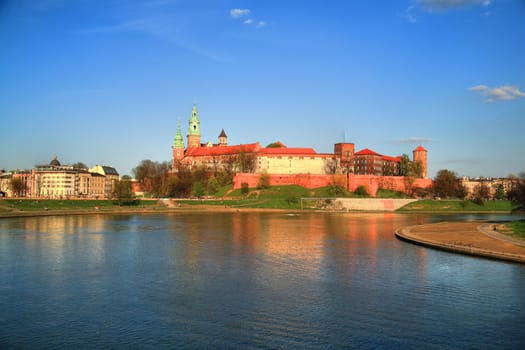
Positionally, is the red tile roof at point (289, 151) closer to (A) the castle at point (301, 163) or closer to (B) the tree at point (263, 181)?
(A) the castle at point (301, 163)

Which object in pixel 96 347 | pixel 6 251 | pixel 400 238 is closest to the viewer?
pixel 96 347

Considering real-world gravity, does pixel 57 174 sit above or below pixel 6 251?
above

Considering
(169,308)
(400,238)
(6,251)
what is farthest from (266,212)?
(169,308)

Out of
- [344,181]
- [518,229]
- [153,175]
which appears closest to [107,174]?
[153,175]

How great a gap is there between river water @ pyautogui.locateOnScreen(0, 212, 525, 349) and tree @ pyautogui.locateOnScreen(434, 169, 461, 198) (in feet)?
178

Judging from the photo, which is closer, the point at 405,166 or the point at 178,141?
the point at 405,166

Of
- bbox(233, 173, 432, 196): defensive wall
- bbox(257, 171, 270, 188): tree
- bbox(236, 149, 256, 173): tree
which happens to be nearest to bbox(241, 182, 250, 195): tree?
bbox(233, 173, 432, 196): defensive wall

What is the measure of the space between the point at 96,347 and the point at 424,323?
24.6 feet

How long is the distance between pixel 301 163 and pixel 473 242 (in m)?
64.9

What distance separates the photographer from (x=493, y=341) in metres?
10.9

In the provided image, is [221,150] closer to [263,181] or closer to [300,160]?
[300,160]

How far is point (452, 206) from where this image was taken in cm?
6662

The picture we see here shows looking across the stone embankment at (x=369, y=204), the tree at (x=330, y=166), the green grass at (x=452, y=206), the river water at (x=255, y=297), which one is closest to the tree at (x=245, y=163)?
the tree at (x=330, y=166)

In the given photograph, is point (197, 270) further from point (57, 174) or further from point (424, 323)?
point (57, 174)
